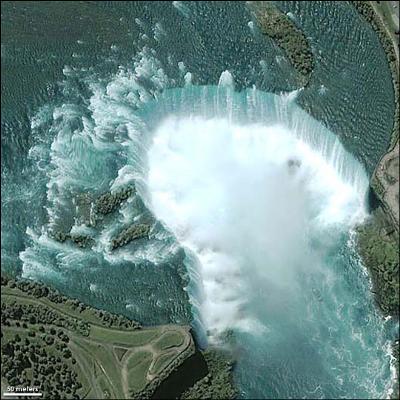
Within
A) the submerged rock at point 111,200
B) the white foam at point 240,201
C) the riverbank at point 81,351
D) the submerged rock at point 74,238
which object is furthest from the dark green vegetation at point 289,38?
the riverbank at point 81,351

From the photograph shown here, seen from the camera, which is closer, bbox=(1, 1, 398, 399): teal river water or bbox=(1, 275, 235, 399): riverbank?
bbox=(1, 275, 235, 399): riverbank

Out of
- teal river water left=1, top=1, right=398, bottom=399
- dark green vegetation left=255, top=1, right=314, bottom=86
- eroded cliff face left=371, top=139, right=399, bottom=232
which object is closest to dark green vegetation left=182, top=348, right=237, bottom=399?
teal river water left=1, top=1, right=398, bottom=399

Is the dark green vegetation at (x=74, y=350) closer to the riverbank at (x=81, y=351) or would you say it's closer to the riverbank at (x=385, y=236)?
the riverbank at (x=81, y=351)

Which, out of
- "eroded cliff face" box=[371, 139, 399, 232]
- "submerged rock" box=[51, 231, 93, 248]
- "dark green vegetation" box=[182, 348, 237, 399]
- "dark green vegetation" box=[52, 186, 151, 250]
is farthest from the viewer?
"eroded cliff face" box=[371, 139, 399, 232]

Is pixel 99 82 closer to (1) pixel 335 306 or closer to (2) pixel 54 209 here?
(2) pixel 54 209

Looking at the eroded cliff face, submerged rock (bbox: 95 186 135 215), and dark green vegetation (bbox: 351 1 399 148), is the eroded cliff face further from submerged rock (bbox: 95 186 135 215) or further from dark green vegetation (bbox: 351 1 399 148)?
submerged rock (bbox: 95 186 135 215)

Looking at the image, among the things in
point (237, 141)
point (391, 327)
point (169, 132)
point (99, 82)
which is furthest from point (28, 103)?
point (391, 327)

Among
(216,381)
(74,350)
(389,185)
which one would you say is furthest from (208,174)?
(74,350)
